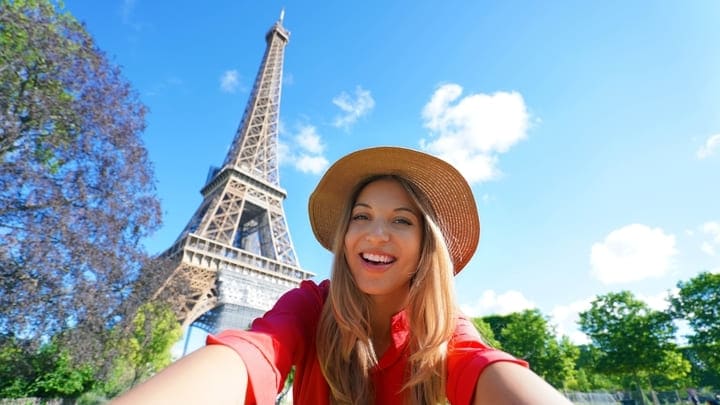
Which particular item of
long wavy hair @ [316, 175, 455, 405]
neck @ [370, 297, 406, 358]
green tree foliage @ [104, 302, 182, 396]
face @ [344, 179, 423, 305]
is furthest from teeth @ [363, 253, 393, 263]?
green tree foliage @ [104, 302, 182, 396]

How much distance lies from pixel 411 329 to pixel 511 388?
0.68 metres

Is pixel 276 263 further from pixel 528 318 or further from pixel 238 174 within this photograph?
pixel 528 318

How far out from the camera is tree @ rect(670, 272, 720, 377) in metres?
18.3

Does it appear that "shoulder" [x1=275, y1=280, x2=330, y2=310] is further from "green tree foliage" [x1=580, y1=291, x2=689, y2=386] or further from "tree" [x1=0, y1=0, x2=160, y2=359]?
"green tree foliage" [x1=580, y1=291, x2=689, y2=386]

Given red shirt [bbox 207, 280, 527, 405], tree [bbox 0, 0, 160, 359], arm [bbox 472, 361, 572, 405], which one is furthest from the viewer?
tree [bbox 0, 0, 160, 359]

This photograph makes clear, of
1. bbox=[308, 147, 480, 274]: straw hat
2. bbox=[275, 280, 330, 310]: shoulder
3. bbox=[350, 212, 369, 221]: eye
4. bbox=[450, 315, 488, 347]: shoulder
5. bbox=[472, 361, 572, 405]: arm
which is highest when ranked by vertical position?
bbox=[308, 147, 480, 274]: straw hat

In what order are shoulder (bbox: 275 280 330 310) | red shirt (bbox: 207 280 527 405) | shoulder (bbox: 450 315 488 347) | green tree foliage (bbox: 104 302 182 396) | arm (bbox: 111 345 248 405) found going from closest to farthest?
arm (bbox: 111 345 248 405)
red shirt (bbox: 207 280 527 405)
shoulder (bbox: 450 315 488 347)
shoulder (bbox: 275 280 330 310)
green tree foliage (bbox: 104 302 182 396)

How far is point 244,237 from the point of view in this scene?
3341cm

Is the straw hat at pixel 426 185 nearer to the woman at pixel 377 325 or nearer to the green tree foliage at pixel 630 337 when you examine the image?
the woman at pixel 377 325

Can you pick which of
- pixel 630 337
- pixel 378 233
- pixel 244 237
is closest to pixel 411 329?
pixel 378 233

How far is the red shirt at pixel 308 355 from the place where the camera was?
1.13 metres

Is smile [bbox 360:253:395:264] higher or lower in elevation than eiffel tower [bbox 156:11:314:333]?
lower

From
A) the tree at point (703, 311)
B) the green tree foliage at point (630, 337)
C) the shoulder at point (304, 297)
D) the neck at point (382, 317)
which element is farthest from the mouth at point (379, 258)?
the tree at point (703, 311)

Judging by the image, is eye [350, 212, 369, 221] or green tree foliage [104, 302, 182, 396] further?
green tree foliage [104, 302, 182, 396]
